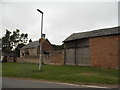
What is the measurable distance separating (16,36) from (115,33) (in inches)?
2570

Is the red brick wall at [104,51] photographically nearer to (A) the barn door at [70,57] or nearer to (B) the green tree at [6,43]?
(A) the barn door at [70,57]

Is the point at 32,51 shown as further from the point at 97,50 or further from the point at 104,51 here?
the point at 104,51

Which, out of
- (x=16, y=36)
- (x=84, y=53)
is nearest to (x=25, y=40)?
(x=16, y=36)

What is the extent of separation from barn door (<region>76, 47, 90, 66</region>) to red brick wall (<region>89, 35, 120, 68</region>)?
3.51ft

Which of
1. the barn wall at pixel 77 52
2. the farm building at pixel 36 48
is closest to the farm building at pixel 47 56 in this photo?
the farm building at pixel 36 48

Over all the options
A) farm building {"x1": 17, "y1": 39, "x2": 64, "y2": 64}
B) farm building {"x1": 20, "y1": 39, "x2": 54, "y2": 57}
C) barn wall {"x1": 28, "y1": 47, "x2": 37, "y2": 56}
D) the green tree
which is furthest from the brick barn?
the green tree

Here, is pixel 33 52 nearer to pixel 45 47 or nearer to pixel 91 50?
pixel 45 47

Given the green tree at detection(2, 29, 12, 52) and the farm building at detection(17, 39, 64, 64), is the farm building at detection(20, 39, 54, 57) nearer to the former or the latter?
the farm building at detection(17, 39, 64, 64)

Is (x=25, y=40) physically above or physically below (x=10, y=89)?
above

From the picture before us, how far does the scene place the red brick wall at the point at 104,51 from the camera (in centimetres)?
2731

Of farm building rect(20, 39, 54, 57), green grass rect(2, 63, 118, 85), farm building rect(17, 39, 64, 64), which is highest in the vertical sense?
farm building rect(20, 39, 54, 57)

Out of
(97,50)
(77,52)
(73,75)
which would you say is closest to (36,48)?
(77,52)

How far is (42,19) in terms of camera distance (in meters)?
22.2

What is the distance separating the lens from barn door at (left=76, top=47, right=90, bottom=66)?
31534mm
